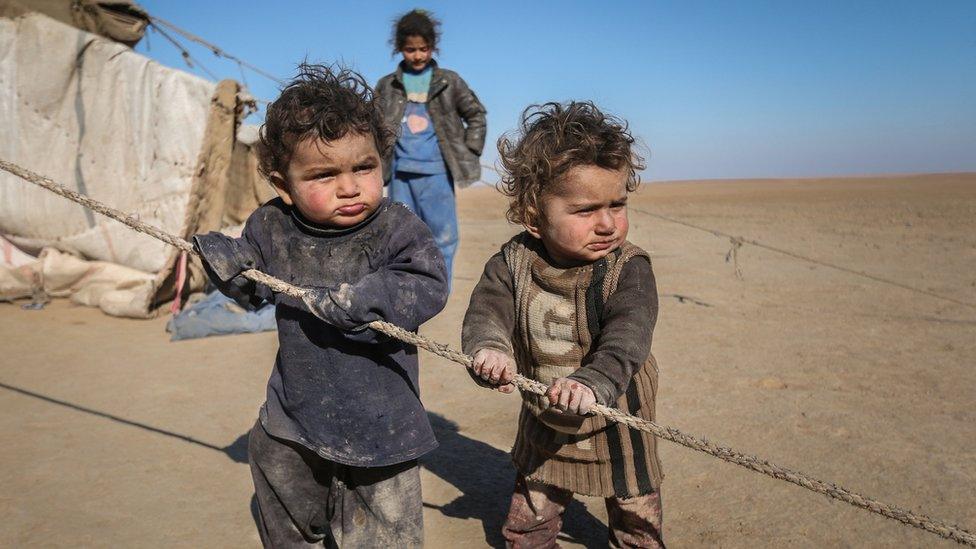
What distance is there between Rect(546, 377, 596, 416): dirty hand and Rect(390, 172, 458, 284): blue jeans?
3.61 metres

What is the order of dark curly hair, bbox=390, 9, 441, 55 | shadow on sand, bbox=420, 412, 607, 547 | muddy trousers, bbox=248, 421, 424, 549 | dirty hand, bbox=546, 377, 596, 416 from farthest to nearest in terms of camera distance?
dark curly hair, bbox=390, 9, 441, 55, shadow on sand, bbox=420, 412, 607, 547, muddy trousers, bbox=248, 421, 424, 549, dirty hand, bbox=546, 377, 596, 416

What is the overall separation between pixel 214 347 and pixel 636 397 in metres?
3.67

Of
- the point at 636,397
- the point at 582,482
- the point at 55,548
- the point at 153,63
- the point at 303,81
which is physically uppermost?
the point at 153,63

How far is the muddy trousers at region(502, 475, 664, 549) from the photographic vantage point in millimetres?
2273

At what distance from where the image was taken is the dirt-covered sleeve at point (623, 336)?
190 cm

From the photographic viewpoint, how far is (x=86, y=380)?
4277 mm

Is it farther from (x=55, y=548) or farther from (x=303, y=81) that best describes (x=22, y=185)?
(x=303, y=81)

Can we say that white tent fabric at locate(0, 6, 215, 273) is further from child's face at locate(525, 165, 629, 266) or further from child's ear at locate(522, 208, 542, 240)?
child's face at locate(525, 165, 629, 266)

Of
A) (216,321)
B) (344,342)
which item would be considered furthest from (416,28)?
(344,342)

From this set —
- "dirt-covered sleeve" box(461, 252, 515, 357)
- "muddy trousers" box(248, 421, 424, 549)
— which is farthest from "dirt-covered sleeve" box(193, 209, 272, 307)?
"dirt-covered sleeve" box(461, 252, 515, 357)

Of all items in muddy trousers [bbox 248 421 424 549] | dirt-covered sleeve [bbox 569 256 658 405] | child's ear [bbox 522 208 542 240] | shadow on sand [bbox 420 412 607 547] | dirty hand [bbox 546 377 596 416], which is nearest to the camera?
dirty hand [bbox 546 377 596 416]

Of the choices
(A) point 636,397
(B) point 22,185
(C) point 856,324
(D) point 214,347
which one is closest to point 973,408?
(C) point 856,324

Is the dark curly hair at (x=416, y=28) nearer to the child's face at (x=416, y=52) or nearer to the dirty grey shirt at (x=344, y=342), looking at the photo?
the child's face at (x=416, y=52)

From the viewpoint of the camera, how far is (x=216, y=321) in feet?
17.7
